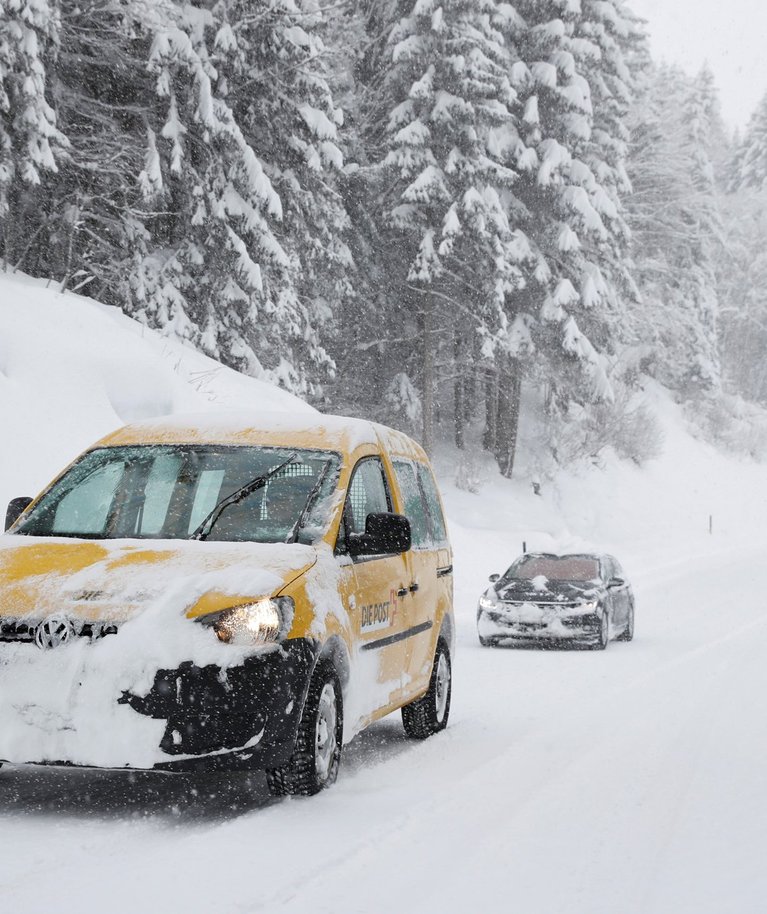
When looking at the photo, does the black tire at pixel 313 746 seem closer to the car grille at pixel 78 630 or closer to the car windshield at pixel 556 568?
the car grille at pixel 78 630

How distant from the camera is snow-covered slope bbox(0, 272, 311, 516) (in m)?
14.2

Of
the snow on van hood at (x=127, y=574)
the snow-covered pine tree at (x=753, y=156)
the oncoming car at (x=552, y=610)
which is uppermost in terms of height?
the snow-covered pine tree at (x=753, y=156)

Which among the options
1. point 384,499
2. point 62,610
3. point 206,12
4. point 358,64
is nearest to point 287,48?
point 206,12

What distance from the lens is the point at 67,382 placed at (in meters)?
15.9

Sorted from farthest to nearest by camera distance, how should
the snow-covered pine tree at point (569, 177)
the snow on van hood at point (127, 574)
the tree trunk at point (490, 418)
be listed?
the tree trunk at point (490, 418)
the snow-covered pine tree at point (569, 177)
the snow on van hood at point (127, 574)

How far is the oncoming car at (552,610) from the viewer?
1645 cm

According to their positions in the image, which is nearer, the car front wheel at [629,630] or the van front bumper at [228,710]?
the van front bumper at [228,710]

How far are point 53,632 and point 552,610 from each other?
11.6m

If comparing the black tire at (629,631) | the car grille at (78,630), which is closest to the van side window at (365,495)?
the car grille at (78,630)

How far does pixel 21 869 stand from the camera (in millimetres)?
4922

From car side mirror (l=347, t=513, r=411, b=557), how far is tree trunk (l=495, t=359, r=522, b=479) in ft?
103

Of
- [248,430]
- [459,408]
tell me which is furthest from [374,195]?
[248,430]

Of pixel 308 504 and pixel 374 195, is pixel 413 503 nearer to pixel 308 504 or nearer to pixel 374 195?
pixel 308 504

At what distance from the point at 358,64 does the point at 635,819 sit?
105 feet
